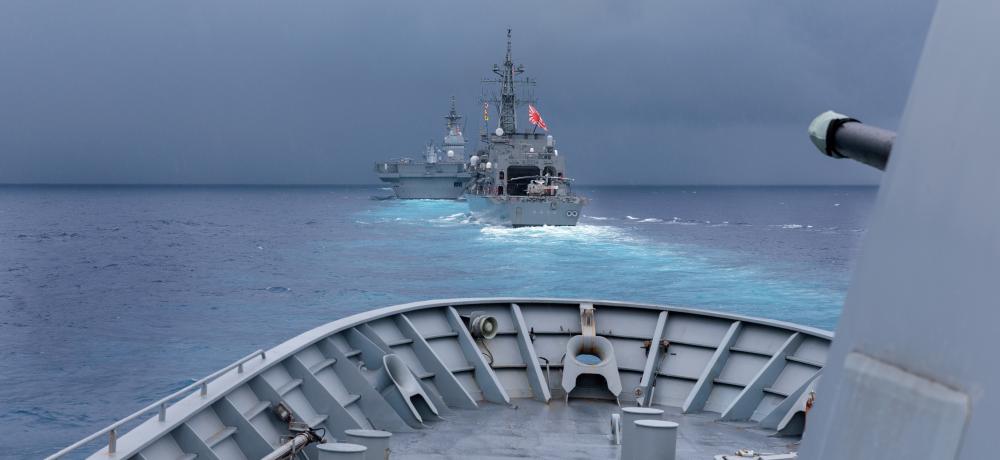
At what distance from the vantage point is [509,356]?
12219mm

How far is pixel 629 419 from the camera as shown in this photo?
8812 mm

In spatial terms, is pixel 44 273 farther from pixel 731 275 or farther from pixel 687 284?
pixel 731 275

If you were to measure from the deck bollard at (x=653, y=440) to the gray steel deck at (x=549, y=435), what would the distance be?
0.85 meters

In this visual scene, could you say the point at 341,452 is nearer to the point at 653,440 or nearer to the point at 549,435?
the point at 653,440

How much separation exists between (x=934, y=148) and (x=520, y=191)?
275 ft

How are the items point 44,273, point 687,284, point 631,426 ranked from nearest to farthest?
point 631,426 < point 687,284 < point 44,273

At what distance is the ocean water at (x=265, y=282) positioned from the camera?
2644 cm

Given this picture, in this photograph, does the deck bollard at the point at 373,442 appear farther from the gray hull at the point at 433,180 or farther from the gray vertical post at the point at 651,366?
the gray hull at the point at 433,180

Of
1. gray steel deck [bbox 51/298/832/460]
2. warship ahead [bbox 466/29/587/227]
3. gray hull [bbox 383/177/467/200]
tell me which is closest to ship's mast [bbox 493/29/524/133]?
warship ahead [bbox 466/29/587/227]

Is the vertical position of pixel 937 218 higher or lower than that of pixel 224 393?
higher

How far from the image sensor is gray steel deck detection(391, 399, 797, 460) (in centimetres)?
929

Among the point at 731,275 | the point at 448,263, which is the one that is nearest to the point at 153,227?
the point at 448,263

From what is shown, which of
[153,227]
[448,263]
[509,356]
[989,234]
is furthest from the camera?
[153,227]

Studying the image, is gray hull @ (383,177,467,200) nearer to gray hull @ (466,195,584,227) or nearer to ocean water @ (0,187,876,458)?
ocean water @ (0,187,876,458)
